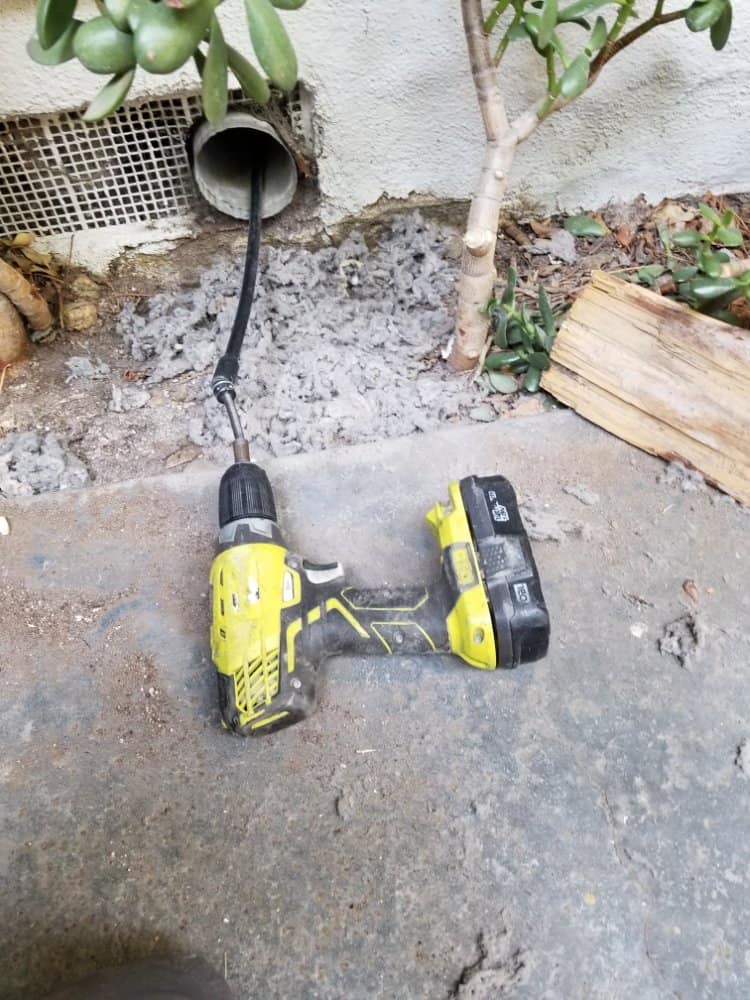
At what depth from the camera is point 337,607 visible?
3.97 ft

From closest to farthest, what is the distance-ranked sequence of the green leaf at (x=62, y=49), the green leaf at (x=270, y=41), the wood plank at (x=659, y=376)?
the green leaf at (x=270, y=41), the green leaf at (x=62, y=49), the wood plank at (x=659, y=376)

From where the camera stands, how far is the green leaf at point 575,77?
1.32 meters

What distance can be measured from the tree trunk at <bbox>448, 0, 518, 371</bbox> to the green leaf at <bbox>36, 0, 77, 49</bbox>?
0.71 m

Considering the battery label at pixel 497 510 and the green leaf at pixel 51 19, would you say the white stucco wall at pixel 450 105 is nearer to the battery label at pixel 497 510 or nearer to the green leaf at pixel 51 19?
the green leaf at pixel 51 19

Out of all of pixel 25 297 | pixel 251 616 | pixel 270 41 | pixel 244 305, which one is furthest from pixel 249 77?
pixel 25 297

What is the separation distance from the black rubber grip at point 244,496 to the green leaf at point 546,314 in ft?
2.42

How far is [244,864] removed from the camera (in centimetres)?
108

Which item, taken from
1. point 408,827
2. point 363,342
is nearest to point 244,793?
point 408,827

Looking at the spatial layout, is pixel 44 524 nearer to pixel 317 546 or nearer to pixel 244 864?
pixel 317 546

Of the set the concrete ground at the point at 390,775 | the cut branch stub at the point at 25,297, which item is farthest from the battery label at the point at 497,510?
the cut branch stub at the point at 25,297

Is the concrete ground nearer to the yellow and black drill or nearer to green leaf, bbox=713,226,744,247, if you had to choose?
the yellow and black drill

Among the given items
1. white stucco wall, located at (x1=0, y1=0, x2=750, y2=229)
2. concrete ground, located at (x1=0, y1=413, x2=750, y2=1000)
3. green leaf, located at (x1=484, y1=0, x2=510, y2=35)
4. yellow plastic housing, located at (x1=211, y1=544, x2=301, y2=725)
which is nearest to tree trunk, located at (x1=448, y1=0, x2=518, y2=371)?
green leaf, located at (x1=484, y1=0, x2=510, y2=35)

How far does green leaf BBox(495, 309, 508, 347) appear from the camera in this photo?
1.62 metres

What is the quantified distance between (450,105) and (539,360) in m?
0.63
